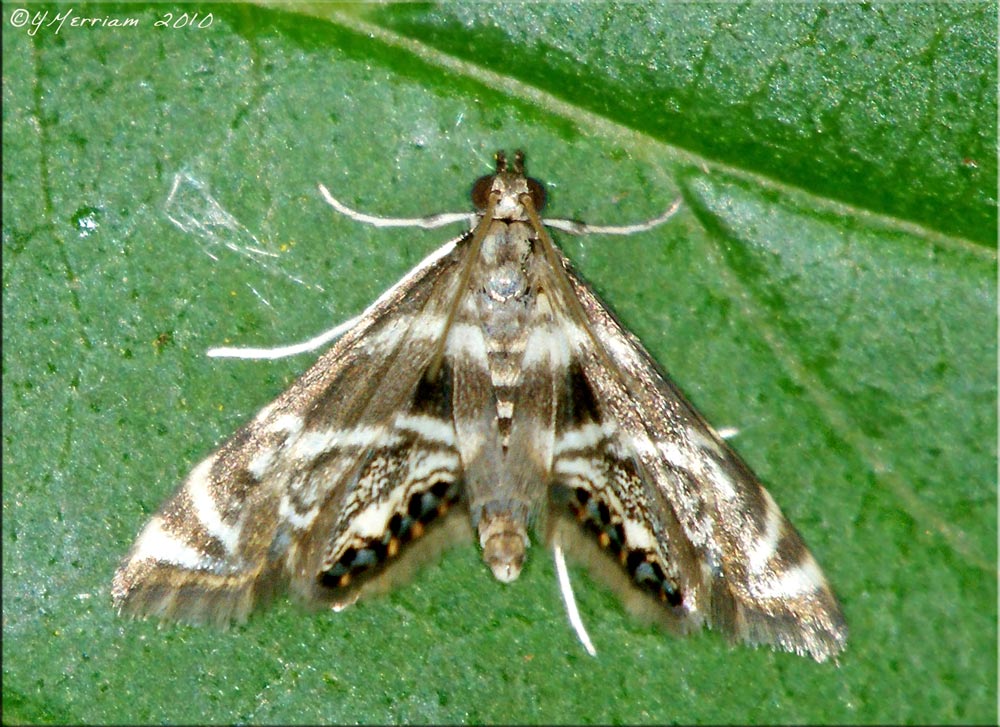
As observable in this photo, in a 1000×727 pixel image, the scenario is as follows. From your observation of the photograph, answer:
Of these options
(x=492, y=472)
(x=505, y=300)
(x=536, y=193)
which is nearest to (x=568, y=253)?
(x=536, y=193)

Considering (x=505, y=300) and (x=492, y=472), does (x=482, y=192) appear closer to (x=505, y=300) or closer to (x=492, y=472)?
(x=505, y=300)

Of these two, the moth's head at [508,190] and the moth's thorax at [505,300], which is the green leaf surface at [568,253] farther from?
the moth's thorax at [505,300]

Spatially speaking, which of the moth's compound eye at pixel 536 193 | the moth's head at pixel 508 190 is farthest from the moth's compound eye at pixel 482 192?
the moth's compound eye at pixel 536 193

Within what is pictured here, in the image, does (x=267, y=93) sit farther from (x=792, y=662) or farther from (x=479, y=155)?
(x=792, y=662)

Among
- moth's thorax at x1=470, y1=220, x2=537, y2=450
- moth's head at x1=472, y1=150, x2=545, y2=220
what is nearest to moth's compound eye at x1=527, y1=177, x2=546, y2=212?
moth's head at x1=472, y1=150, x2=545, y2=220

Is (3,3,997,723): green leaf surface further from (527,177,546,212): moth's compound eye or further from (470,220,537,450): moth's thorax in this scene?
(470,220,537,450): moth's thorax
